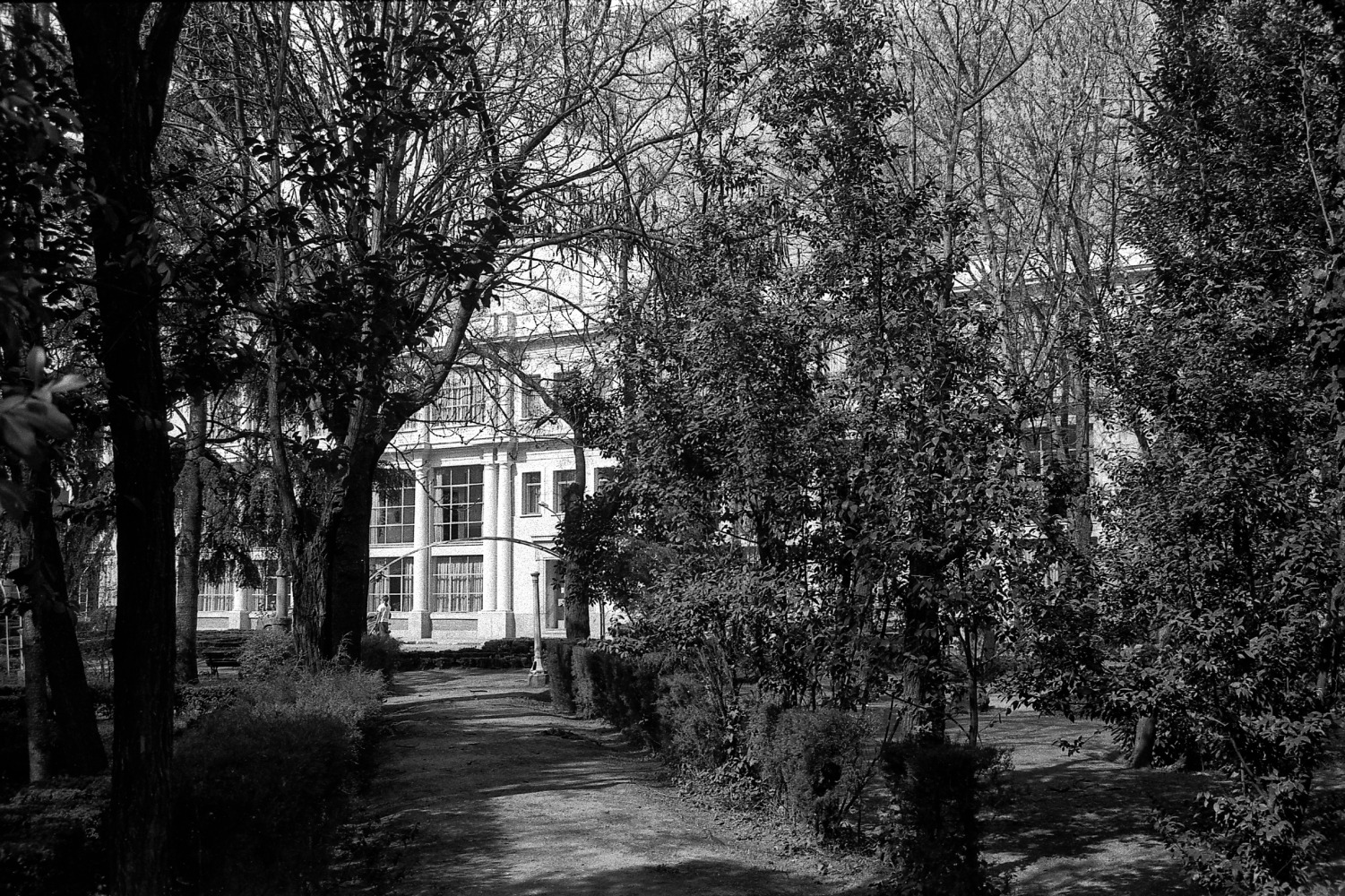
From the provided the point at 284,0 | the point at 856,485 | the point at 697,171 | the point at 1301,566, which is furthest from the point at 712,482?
the point at 284,0

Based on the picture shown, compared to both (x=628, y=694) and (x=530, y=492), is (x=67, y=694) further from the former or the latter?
(x=530, y=492)

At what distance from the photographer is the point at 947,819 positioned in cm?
756

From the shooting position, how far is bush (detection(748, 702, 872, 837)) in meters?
9.14

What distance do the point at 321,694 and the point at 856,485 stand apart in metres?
5.62

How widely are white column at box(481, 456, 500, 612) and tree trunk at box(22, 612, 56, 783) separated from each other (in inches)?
1464

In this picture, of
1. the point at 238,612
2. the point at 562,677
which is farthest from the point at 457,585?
the point at 562,677

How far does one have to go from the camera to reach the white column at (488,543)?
47.0 m

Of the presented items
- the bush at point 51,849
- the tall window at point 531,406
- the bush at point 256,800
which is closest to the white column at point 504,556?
the tall window at point 531,406

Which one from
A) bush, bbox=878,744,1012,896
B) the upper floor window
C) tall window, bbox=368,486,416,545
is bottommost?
bush, bbox=878,744,1012,896

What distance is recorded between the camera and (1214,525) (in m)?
7.69

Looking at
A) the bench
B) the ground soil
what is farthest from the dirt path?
the bench

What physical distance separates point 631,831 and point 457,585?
130ft

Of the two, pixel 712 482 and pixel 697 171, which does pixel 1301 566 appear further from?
pixel 697 171

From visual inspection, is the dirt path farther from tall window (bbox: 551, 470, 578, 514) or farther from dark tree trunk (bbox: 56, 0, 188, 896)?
tall window (bbox: 551, 470, 578, 514)
